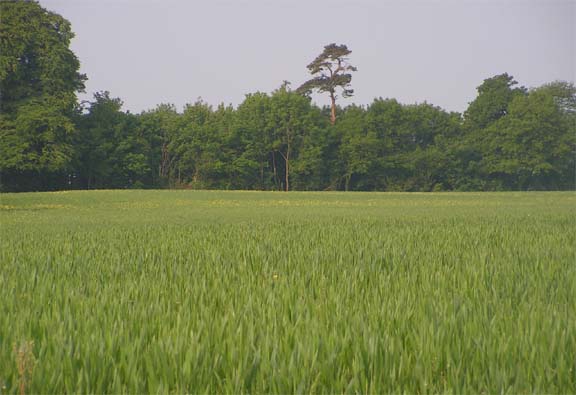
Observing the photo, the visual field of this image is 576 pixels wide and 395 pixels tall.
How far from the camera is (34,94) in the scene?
157ft

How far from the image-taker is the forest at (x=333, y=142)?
2299 inches

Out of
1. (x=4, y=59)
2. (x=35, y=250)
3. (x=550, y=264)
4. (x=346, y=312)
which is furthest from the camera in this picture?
(x=4, y=59)

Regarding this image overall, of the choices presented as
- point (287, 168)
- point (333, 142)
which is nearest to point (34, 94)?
point (287, 168)

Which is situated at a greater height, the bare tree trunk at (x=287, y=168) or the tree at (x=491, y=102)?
the tree at (x=491, y=102)

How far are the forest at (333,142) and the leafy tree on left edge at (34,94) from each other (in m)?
4.02

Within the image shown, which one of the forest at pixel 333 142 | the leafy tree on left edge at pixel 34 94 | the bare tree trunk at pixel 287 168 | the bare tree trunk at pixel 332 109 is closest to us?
the leafy tree on left edge at pixel 34 94

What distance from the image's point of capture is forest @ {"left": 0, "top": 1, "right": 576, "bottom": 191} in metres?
58.4

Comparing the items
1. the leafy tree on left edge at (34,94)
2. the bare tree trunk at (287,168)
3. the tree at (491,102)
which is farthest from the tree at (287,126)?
the leafy tree on left edge at (34,94)

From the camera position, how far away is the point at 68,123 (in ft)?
155

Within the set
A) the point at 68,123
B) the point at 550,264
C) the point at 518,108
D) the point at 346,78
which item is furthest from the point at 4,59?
the point at 518,108

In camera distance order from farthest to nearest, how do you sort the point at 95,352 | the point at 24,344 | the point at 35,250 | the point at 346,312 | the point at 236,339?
the point at 35,250 < the point at 346,312 < the point at 236,339 < the point at 95,352 < the point at 24,344

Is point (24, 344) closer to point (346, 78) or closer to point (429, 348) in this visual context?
point (429, 348)

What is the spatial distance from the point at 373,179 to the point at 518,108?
20.7 m

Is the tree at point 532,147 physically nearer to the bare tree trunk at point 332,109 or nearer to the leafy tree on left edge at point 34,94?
the bare tree trunk at point 332,109
